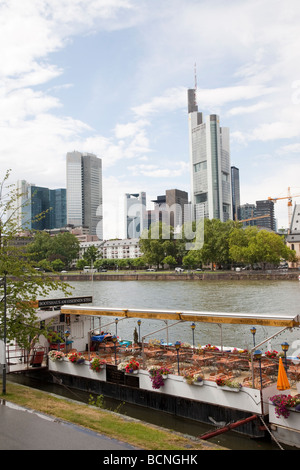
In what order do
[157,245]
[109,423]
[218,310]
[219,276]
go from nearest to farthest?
[109,423] < [218,310] < [219,276] < [157,245]

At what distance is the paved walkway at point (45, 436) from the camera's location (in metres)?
7.68

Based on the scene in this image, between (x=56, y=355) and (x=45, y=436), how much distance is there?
1049cm

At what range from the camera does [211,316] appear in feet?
46.2

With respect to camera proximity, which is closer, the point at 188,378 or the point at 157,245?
the point at 188,378

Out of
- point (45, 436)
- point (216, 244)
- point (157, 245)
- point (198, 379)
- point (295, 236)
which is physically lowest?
point (198, 379)

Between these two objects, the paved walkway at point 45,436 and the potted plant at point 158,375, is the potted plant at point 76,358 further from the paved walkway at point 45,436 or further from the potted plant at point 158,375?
the paved walkway at point 45,436

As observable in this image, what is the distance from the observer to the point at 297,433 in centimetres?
1139

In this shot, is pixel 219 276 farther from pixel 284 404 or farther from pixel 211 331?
pixel 284 404

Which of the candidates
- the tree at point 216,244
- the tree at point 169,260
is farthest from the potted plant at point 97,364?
the tree at point 169,260

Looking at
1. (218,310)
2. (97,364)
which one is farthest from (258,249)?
(97,364)

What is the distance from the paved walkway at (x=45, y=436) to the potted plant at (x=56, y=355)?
28.3 ft

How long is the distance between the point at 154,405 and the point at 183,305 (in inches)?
1336

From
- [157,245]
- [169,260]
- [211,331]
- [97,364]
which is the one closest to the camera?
[97,364]
